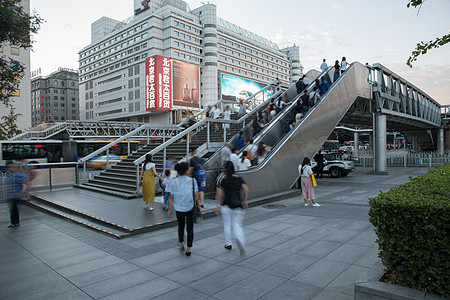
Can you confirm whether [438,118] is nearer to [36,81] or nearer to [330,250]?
[330,250]

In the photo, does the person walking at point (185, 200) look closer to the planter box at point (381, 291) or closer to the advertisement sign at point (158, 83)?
the planter box at point (381, 291)

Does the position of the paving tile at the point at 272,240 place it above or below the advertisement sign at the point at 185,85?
below

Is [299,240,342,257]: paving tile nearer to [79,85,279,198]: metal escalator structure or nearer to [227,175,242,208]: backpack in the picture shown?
[227,175,242,208]: backpack

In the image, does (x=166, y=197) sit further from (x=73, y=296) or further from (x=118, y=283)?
(x=73, y=296)

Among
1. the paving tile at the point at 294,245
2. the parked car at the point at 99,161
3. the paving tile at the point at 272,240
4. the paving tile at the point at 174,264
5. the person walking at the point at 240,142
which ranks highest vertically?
the person walking at the point at 240,142

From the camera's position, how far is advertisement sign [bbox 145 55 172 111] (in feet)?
208

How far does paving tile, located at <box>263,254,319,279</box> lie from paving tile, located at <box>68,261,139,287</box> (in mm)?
2328

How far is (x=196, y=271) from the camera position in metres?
4.89

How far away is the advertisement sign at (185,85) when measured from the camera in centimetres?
6669

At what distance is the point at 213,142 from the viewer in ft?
45.1

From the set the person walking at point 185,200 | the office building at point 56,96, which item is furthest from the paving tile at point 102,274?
the office building at point 56,96

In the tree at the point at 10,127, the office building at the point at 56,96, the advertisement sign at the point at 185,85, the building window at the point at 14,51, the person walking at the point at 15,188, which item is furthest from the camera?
the office building at the point at 56,96

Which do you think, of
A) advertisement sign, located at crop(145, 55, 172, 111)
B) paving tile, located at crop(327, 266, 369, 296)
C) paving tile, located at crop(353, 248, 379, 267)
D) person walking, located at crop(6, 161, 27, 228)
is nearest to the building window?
advertisement sign, located at crop(145, 55, 172, 111)

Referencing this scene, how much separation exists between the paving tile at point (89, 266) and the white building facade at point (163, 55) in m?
62.0
